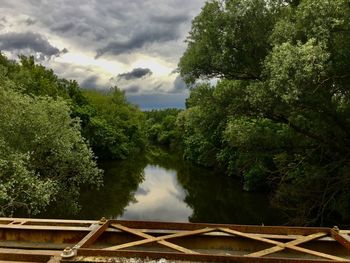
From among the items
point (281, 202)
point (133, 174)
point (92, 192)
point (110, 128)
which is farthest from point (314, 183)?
point (110, 128)

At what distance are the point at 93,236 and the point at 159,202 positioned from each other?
3094 centimetres

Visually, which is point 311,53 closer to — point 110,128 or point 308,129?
point 308,129

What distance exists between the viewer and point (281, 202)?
23969mm

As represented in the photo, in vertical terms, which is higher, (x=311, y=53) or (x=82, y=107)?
(x=82, y=107)

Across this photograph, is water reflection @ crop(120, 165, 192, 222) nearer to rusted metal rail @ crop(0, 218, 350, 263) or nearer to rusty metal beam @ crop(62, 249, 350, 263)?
rusted metal rail @ crop(0, 218, 350, 263)

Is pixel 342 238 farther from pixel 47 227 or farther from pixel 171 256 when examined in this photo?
pixel 47 227

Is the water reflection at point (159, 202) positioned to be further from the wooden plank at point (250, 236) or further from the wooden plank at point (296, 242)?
the wooden plank at point (296, 242)

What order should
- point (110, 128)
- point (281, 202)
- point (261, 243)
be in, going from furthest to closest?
point (110, 128) < point (281, 202) < point (261, 243)

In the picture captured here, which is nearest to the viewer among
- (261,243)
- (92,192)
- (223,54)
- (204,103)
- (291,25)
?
(261,243)

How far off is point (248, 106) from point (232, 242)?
14.6 m

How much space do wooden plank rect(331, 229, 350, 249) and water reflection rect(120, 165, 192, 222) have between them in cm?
2339

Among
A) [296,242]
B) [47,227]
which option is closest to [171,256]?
[296,242]

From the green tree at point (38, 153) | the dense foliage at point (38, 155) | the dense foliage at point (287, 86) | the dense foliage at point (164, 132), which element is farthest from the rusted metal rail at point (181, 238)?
the dense foliage at point (164, 132)

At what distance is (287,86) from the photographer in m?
15.1
